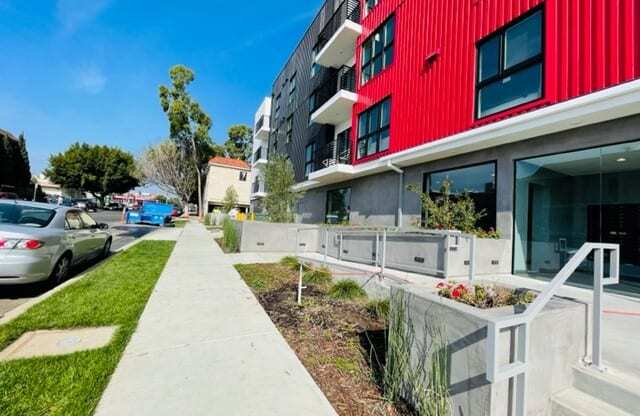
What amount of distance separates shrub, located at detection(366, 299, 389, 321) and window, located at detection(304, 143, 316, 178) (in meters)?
13.0

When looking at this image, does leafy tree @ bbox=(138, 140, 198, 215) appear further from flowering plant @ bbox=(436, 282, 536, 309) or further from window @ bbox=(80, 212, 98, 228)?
flowering plant @ bbox=(436, 282, 536, 309)

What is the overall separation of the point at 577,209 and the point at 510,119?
2288 mm

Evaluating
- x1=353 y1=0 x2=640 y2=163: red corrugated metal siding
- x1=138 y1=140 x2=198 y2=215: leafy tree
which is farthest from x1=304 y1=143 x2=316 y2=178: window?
x1=138 y1=140 x2=198 y2=215: leafy tree

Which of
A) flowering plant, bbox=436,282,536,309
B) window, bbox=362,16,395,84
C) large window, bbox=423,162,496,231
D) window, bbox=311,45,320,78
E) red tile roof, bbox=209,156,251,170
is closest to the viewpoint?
flowering plant, bbox=436,282,536,309

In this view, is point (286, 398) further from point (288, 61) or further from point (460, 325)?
point (288, 61)

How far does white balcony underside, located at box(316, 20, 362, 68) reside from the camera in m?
13.3

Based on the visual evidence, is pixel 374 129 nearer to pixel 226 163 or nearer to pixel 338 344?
pixel 338 344

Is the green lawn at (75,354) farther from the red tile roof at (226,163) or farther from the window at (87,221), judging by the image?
the red tile roof at (226,163)

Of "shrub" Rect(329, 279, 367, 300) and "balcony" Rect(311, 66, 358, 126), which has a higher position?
"balcony" Rect(311, 66, 358, 126)

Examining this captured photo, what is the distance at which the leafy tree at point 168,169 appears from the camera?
41031 mm

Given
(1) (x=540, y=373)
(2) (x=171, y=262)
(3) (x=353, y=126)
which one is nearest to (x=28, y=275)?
(2) (x=171, y=262)

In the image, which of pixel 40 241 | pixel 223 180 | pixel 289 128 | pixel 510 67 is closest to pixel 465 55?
pixel 510 67

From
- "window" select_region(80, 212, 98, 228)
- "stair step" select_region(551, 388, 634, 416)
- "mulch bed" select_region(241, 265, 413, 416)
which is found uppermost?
"window" select_region(80, 212, 98, 228)

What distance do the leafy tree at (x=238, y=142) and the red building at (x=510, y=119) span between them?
4730cm
